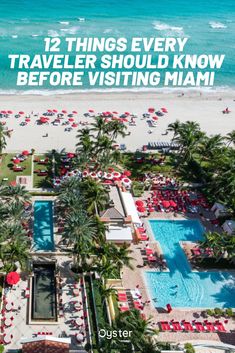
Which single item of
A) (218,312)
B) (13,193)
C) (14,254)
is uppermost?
(13,193)

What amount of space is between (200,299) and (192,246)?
27.9ft

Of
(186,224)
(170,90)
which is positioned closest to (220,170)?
(186,224)

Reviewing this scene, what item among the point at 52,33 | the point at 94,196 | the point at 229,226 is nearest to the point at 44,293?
the point at 94,196

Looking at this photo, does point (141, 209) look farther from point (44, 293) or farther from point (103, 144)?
point (44, 293)

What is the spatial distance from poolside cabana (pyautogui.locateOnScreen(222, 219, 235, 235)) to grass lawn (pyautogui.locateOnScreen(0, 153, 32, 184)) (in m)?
29.9

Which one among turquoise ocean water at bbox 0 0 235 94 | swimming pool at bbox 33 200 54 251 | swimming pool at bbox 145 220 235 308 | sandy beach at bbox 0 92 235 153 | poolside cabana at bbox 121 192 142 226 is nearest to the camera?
swimming pool at bbox 145 220 235 308

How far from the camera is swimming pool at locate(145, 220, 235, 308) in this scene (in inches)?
1833

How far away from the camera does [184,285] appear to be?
48375 mm

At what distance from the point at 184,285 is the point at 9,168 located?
106 feet

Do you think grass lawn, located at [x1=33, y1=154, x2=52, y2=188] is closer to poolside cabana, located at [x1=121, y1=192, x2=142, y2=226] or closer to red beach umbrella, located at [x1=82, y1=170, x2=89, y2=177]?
red beach umbrella, located at [x1=82, y1=170, x2=89, y2=177]

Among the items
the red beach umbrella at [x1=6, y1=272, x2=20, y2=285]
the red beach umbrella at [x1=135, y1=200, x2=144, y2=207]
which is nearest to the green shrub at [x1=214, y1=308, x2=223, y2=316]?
the red beach umbrella at [x1=135, y1=200, x2=144, y2=207]

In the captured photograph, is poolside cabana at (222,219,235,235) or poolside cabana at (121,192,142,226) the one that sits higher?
poolside cabana at (121,192,142,226)

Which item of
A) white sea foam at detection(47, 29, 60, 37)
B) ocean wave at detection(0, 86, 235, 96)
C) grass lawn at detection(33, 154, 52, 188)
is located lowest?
grass lawn at detection(33, 154, 52, 188)

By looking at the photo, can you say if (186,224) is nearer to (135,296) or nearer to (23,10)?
(135,296)
